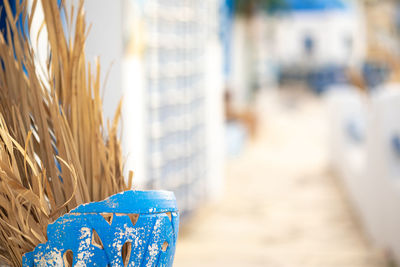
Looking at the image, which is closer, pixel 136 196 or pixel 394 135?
pixel 136 196

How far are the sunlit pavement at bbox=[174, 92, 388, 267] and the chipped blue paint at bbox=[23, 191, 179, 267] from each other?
217 centimetres

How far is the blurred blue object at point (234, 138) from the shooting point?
275 inches

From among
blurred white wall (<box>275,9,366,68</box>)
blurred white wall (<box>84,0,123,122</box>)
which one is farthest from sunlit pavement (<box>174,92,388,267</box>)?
blurred white wall (<box>275,9,366,68</box>)

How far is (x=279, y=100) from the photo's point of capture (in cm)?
1335

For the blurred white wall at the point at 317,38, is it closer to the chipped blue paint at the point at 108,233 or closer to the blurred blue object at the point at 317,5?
the blurred blue object at the point at 317,5

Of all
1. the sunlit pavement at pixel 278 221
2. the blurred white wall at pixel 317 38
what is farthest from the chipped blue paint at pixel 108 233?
the blurred white wall at pixel 317 38

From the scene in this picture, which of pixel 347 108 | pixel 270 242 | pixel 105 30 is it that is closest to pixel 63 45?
pixel 105 30

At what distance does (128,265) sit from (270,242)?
2911 millimetres

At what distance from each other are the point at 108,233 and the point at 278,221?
3.50 m

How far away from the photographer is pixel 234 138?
23.4 ft

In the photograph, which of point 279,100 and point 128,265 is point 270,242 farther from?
point 279,100

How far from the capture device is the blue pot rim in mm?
805

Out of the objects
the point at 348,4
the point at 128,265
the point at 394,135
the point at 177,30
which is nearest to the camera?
the point at 128,265

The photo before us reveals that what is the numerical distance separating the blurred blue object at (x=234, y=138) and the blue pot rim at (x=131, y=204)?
6085 mm
